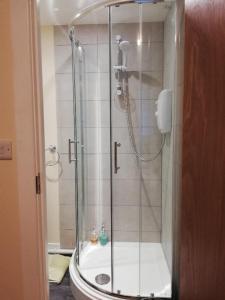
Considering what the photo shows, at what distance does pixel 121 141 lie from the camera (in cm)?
268

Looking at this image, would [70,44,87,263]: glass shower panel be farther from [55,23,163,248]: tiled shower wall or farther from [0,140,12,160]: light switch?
[0,140,12,160]: light switch

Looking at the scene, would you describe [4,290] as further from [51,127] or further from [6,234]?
[51,127]

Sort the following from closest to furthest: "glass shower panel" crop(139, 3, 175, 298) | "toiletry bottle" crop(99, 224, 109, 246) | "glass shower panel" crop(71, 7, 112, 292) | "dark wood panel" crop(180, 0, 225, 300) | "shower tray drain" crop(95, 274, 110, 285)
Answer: "dark wood panel" crop(180, 0, 225, 300) < "shower tray drain" crop(95, 274, 110, 285) < "glass shower panel" crop(139, 3, 175, 298) < "glass shower panel" crop(71, 7, 112, 292) < "toiletry bottle" crop(99, 224, 109, 246)

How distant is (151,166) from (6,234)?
1.58 m

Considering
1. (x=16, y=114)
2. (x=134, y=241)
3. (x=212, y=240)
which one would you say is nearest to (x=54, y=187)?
(x=134, y=241)

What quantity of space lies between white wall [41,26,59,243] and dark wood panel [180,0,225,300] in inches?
62.8

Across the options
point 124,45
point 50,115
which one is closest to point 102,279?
point 50,115

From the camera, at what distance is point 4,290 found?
56.6 inches

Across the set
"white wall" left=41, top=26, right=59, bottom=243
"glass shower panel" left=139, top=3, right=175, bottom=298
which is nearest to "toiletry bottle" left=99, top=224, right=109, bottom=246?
"glass shower panel" left=139, top=3, right=175, bottom=298

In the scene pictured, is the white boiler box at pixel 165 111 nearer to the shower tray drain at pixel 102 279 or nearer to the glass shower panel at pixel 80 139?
the glass shower panel at pixel 80 139

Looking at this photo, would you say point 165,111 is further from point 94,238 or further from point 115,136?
point 94,238

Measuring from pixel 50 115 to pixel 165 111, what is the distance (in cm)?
A: 118

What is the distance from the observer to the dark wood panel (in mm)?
1237

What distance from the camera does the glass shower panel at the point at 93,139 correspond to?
2.61 metres
